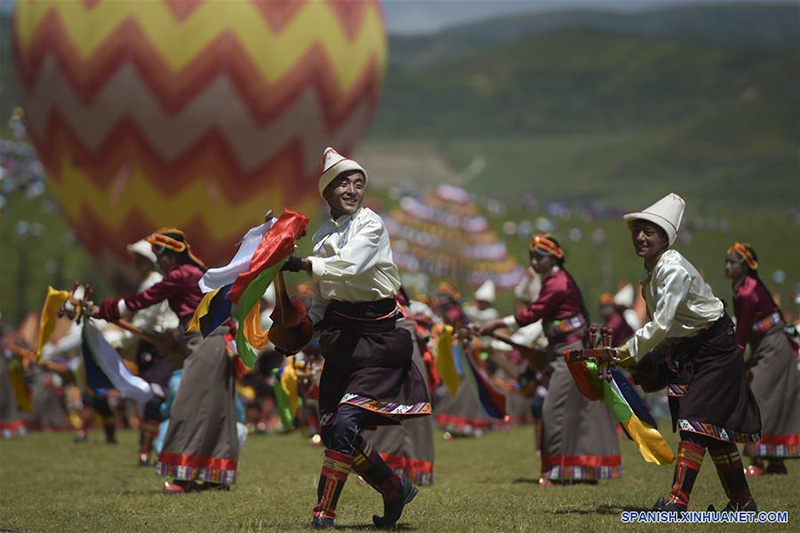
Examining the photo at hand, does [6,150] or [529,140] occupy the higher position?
[529,140]

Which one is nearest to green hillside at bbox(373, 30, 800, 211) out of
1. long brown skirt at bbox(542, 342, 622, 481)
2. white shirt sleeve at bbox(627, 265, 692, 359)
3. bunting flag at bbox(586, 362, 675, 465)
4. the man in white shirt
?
long brown skirt at bbox(542, 342, 622, 481)

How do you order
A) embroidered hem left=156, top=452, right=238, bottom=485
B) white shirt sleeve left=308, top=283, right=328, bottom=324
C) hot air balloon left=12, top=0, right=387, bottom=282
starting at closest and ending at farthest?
white shirt sleeve left=308, top=283, right=328, bottom=324 → embroidered hem left=156, top=452, right=238, bottom=485 → hot air balloon left=12, top=0, right=387, bottom=282

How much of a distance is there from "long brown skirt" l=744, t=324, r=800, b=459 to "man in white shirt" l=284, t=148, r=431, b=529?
4.31 meters

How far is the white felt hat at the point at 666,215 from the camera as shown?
810 cm

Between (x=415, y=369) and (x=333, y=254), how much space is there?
856mm

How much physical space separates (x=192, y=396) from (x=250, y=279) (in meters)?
2.96

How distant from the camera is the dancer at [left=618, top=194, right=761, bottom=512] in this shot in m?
7.95

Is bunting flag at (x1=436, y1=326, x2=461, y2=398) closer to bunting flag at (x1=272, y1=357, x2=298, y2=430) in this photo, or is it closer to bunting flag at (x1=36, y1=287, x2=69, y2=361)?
bunting flag at (x1=272, y1=357, x2=298, y2=430)

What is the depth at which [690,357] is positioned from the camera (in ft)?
26.9

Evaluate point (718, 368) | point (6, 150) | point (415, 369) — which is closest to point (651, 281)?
point (718, 368)

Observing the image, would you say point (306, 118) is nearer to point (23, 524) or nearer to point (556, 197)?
point (23, 524)

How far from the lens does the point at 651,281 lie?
8.08m

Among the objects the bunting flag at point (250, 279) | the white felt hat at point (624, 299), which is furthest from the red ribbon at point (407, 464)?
the white felt hat at point (624, 299)

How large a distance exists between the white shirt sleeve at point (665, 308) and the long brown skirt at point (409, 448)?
11.3ft
